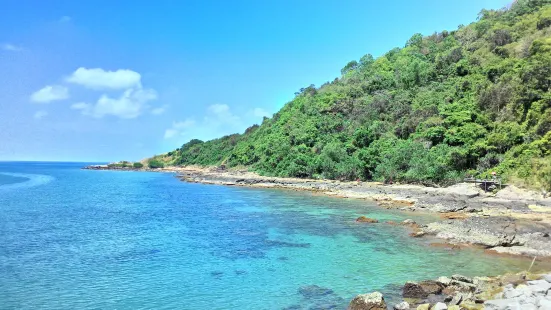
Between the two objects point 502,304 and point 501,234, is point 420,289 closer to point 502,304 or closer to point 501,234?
point 502,304

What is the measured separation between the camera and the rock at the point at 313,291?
47.5 feet

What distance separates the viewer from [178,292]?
48.3 feet

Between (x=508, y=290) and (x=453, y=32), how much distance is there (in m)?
105

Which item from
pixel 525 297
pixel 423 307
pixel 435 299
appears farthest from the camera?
pixel 435 299

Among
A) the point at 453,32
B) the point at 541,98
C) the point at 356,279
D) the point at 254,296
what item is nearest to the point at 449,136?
the point at 541,98

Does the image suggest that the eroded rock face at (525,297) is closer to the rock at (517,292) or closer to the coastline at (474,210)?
the rock at (517,292)

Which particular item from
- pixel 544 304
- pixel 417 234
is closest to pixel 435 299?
pixel 544 304

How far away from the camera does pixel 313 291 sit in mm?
14812

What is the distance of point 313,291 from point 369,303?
10.5ft

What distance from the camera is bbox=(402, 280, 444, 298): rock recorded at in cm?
1377

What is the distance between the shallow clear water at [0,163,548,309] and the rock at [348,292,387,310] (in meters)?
0.98

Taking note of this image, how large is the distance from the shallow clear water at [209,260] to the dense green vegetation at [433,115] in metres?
20.7

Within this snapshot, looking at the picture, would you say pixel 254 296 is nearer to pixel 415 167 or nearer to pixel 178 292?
pixel 178 292

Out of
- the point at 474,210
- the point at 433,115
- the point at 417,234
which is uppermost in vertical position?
the point at 433,115
